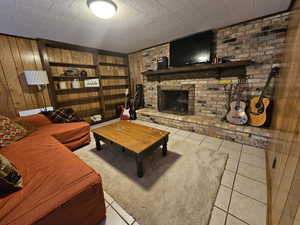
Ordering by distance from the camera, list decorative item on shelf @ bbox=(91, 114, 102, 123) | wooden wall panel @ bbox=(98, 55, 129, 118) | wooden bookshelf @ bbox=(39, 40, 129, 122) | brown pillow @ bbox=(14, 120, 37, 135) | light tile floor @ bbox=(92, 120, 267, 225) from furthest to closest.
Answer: wooden wall panel @ bbox=(98, 55, 129, 118)
decorative item on shelf @ bbox=(91, 114, 102, 123)
wooden bookshelf @ bbox=(39, 40, 129, 122)
brown pillow @ bbox=(14, 120, 37, 135)
light tile floor @ bbox=(92, 120, 267, 225)

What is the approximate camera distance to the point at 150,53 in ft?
12.3

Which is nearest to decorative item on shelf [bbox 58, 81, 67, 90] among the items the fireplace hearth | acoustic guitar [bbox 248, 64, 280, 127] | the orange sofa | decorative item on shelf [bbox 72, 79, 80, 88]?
decorative item on shelf [bbox 72, 79, 80, 88]

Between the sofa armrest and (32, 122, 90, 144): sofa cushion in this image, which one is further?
the sofa armrest

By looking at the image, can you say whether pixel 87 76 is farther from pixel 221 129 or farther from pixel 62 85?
pixel 221 129

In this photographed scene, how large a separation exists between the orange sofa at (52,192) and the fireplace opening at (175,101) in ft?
9.27

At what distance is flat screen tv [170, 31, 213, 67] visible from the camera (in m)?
2.62

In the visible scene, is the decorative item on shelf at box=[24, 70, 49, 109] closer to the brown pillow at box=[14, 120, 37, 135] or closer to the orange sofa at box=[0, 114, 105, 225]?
the brown pillow at box=[14, 120, 37, 135]

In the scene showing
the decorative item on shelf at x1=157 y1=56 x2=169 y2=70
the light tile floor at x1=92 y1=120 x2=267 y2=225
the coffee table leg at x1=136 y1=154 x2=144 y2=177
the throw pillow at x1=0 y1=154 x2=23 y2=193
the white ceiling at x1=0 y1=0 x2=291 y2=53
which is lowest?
the light tile floor at x1=92 y1=120 x2=267 y2=225

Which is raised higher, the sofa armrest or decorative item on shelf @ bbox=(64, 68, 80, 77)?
decorative item on shelf @ bbox=(64, 68, 80, 77)

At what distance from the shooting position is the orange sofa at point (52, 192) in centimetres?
73

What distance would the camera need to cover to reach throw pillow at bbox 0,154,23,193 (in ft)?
2.73

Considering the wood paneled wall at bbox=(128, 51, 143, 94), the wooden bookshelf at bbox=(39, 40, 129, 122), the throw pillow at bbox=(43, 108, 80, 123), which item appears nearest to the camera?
the throw pillow at bbox=(43, 108, 80, 123)

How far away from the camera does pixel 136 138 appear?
5.61 ft

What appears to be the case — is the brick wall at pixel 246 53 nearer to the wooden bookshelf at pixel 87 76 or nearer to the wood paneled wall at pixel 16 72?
the wooden bookshelf at pixel 87 76
